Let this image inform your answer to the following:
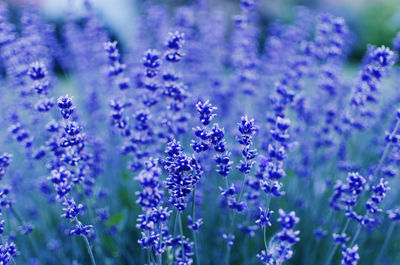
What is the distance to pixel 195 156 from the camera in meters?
1.92

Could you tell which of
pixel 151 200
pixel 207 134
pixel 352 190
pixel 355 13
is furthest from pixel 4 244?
pixel 355 13

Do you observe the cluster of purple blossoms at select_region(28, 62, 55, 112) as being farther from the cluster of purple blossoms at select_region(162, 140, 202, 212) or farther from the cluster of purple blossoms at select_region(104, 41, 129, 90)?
the cluster of purple blossoms at select_region(162, 140, 202, 212)

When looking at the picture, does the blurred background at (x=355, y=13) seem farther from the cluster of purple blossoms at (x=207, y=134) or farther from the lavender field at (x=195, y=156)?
the cluster of purple blossoms at (x=207, y=134)

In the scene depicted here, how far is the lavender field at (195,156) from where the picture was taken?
5.98 feet

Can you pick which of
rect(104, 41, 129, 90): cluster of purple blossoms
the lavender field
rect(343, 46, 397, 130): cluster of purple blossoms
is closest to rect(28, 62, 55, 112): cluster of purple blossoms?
the lavender field

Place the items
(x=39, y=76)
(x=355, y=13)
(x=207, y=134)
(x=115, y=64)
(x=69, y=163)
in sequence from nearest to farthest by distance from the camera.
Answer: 1. (x=207, y=134)
2. (x=69, y=163)
3. (x=39, y=76)
4. (x=115, y=64)
5. (x=355, y=13)

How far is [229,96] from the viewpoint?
3773 millimetres

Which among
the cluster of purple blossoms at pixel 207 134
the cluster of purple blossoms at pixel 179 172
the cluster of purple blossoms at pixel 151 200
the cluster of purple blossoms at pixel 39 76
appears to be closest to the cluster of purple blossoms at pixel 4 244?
the cluster of purple blossoms at pixel 39 76

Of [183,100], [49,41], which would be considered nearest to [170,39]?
[183,100]

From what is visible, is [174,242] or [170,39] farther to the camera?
[170,39]

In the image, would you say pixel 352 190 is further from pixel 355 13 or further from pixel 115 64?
pixel 355 13

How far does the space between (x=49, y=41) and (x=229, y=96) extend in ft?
6.56

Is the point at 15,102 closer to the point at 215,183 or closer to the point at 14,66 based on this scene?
the point at 14,66

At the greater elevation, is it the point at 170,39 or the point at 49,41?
the point at 49,41
